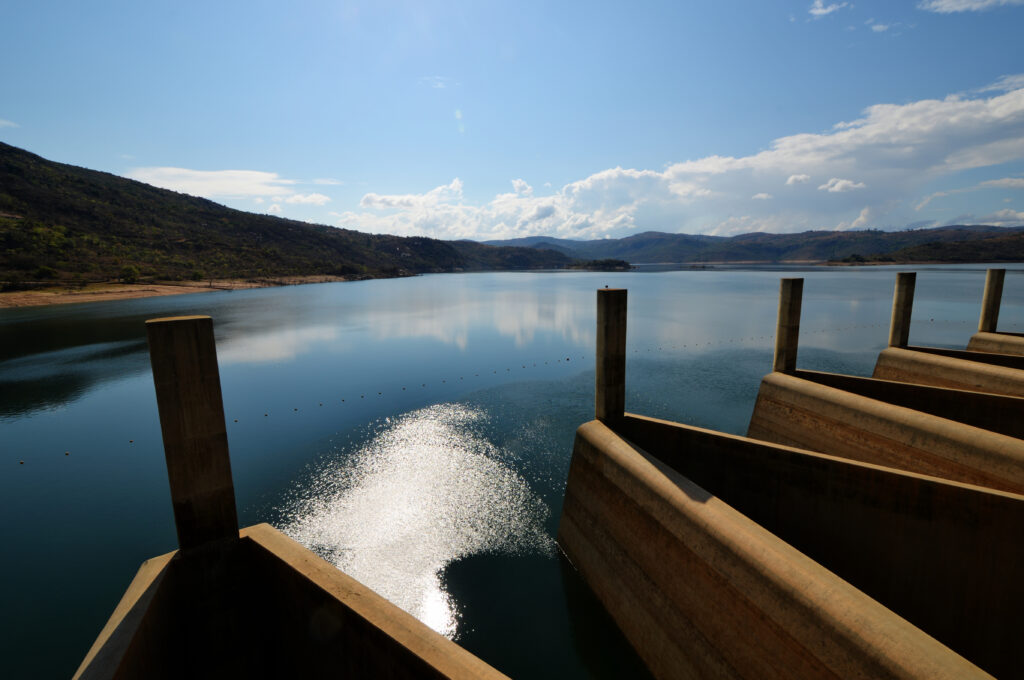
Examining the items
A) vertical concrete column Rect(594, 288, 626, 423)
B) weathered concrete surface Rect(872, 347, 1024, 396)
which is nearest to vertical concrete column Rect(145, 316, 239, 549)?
Answer: vertical concrete column Rect(594, 288, 626, 423)

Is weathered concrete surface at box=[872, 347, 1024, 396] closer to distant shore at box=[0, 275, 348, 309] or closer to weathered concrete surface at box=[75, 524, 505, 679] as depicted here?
weathered concrete surface at box=[75, 524, 505, 679]

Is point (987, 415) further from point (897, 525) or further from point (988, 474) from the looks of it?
point (897, 525)

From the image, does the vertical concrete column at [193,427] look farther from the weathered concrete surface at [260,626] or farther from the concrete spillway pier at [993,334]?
the concrete spillway pier at [993,334]

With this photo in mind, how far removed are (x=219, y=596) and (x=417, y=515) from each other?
20.0 ft

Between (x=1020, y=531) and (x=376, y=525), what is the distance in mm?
12704

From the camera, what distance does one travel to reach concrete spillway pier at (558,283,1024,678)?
16.0 ft

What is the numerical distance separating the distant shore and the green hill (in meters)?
2.26

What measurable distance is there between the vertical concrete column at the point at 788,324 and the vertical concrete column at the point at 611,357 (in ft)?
23.6

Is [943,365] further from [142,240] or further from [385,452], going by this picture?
[142,240]

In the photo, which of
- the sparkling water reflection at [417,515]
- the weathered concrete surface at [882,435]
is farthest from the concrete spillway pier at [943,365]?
the sparkling water reflection at [417,515]

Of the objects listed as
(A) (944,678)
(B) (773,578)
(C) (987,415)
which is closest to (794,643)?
(B) (773,578)

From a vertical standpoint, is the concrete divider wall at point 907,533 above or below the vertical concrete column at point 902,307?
below

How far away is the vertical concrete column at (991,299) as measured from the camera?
1891 cm

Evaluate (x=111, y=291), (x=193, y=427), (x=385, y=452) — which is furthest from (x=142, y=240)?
(x=193, y=427)
